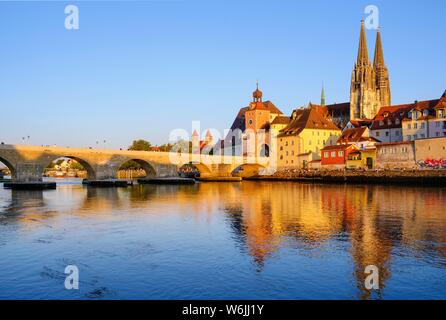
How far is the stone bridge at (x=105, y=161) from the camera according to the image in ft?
178

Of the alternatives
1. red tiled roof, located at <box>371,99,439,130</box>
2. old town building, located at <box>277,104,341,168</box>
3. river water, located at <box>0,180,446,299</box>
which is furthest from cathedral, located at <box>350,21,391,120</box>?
river water, located at <box>0,180,446,299</box>

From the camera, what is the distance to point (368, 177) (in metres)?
62.0

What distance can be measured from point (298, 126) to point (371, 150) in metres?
19.3

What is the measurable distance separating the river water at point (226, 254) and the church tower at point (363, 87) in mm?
81394

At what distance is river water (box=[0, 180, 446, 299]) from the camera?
1187 cm

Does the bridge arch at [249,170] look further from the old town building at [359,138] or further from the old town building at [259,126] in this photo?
the old town building at [359,138]

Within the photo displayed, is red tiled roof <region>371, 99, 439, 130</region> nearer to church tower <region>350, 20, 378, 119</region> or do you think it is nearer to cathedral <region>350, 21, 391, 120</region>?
cathedral <region>350, 21, 391, 120</region>

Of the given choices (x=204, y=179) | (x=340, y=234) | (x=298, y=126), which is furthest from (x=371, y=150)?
(x=340, y=234)

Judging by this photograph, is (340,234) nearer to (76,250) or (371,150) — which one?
(76,250)

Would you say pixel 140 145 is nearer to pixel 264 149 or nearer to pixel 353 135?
pixel 264 149

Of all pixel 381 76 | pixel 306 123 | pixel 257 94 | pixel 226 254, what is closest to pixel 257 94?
pixel 257 94

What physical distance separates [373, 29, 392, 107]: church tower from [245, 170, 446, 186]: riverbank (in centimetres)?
4461
